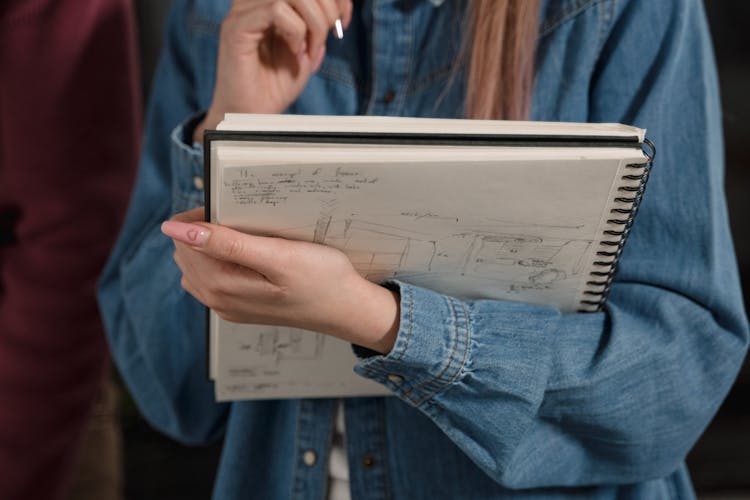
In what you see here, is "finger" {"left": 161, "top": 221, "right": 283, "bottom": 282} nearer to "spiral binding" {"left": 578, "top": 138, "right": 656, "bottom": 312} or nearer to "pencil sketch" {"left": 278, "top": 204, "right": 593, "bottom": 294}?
"pencil sketch" {"left": 278, "top": 204, "right": 593, "bottom": 294}

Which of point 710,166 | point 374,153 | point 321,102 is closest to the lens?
point 374,153

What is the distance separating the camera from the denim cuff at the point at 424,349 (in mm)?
557

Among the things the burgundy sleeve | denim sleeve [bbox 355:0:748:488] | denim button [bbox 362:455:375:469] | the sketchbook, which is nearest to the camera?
the sketchbook

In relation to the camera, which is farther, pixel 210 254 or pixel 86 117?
pixel 86 117

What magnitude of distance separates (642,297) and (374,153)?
11.5 inches

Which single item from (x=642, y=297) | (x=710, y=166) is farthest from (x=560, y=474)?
(x=710, y=166)

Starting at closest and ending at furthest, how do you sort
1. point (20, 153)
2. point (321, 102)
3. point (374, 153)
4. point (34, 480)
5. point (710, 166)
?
1. point (374, 153)
2. point (710, 166)
3. point (321, 102)
4. point (20, 153)
5. point (34, 480)

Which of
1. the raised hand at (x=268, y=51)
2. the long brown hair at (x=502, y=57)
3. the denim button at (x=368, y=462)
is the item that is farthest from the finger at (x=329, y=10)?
the denim button at (x=368, y=462)

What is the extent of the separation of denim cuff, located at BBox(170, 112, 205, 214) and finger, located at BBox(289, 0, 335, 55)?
142mm

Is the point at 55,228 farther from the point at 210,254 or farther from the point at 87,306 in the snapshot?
the point at 210,254

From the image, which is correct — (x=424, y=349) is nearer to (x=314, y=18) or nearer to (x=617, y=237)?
(x=617, y=237)

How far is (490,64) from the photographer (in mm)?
674

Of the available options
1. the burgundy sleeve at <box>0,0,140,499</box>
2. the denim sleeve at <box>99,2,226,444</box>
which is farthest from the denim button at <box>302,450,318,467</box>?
the burgundy sleeve at <box>0,0,140,499</box>

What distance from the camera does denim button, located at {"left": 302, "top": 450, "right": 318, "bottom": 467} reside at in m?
0.73
